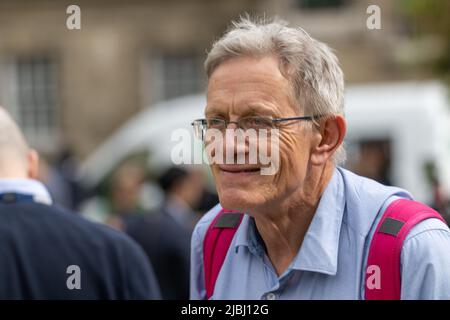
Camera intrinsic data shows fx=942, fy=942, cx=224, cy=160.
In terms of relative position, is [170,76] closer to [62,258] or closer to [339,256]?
[62,258]

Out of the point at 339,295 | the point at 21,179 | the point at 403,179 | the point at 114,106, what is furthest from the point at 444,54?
the point at 114,106

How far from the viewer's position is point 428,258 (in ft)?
7.94

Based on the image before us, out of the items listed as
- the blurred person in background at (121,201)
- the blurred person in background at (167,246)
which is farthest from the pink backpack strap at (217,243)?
the blurred person in background at (167,246)

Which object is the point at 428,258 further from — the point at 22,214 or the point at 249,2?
the point at 249,2

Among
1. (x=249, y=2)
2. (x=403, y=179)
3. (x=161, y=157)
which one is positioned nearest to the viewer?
(x=403, y=179)

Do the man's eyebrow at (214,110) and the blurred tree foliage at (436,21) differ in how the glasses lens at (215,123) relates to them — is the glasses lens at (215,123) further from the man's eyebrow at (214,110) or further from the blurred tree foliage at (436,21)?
the blurred tree foliage at (436,21)

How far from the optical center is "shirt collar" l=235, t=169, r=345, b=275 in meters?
2.65

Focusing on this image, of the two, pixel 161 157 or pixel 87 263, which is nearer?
pixel 87 263

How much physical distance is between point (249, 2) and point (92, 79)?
4.21 metres

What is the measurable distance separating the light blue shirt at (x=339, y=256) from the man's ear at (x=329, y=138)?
3.4 inches

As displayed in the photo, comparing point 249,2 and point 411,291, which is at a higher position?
point 249,2

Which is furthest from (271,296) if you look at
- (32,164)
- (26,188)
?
(32,164)

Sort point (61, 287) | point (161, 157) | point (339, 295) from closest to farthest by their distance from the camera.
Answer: point (339, 295), point (61, 287), point (161, 157)
